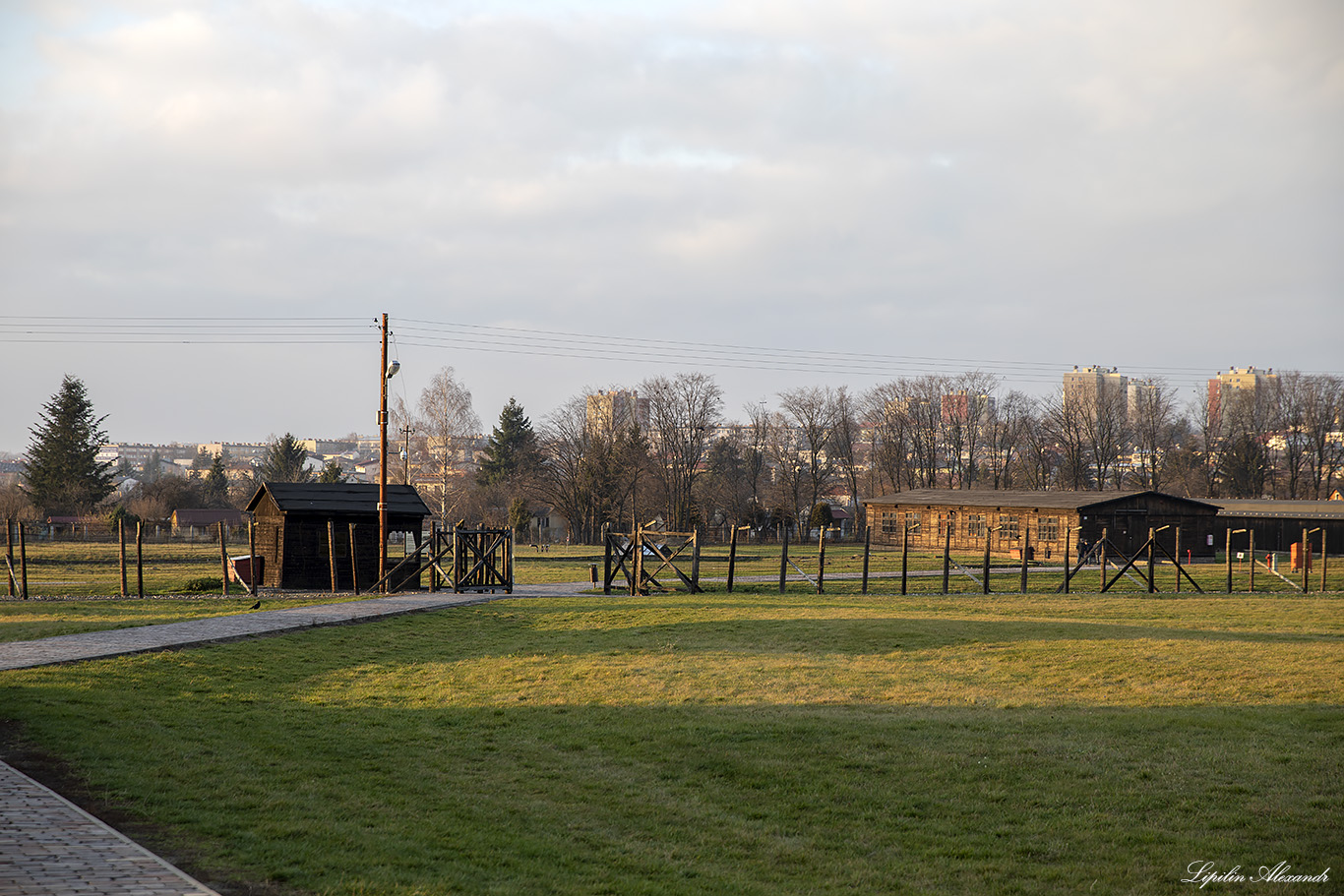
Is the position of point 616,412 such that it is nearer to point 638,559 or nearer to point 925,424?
point 925,424

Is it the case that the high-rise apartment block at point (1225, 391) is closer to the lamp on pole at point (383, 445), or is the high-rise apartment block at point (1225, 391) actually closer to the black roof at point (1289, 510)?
the black roof at point (1289, 510)

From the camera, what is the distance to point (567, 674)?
14430mm

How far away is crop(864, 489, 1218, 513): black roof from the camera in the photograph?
156 ft

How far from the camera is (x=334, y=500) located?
30.0 m

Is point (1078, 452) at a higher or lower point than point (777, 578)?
higher

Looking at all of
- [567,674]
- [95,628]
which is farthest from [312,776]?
[95,628]

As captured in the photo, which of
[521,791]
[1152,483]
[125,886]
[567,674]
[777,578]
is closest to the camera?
[125,886]

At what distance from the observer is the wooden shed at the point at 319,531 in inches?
1153

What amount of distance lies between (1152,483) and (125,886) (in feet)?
259

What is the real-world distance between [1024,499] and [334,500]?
35737mm

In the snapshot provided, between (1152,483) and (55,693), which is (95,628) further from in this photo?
(1152,483)

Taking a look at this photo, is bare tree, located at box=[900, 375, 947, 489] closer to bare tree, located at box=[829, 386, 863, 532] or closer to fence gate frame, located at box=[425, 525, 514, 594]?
bare tree, located at box=[829, 386, 863, 532]

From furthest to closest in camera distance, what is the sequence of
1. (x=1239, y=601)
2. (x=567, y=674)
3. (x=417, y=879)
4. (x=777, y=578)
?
(x=777, y=578) → (x=1239, y=601) → (x=567, y=674) → (x=417, y=879)

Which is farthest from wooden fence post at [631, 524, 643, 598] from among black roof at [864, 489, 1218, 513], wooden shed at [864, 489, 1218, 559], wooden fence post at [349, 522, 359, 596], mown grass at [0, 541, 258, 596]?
black roof at [864, 489, 1218, 513]
